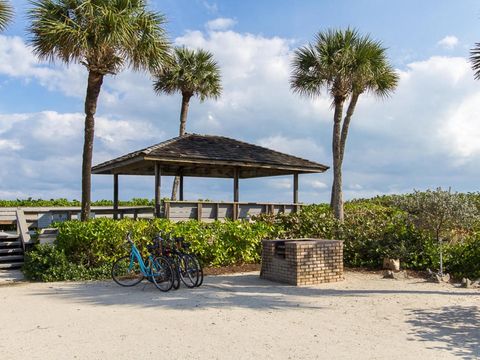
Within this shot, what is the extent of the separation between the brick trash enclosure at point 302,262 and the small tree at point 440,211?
2692mm

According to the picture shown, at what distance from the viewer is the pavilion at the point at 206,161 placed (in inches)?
631

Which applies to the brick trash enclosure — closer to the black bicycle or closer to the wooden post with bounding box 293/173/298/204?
the black bicycle

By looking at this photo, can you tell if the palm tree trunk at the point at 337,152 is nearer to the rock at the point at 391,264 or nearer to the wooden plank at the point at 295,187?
the wooden plank at the point at 295,187

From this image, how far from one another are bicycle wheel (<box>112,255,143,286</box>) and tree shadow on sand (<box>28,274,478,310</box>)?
0.74 feet

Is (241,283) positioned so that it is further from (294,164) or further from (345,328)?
(294,164)

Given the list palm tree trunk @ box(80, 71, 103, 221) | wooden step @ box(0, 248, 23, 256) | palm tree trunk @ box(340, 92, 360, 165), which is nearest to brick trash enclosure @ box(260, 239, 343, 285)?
palm tree trunk @ box(80, 71, 103, 221)

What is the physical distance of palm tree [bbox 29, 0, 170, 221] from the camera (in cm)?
1446

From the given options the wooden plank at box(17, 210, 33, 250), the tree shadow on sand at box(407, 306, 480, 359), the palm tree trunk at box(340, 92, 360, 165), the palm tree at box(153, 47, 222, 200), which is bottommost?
the tree shadow on sand at box(407, 306, 480, 359)

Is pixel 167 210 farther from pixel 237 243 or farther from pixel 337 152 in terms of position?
pixel 337 152

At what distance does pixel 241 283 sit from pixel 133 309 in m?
3.34

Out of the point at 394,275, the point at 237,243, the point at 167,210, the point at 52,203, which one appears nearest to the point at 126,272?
the point at 237,243

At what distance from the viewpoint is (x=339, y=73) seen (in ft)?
66.1

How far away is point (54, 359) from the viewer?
557 centimetres

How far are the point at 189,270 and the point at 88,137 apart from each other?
6941mm
